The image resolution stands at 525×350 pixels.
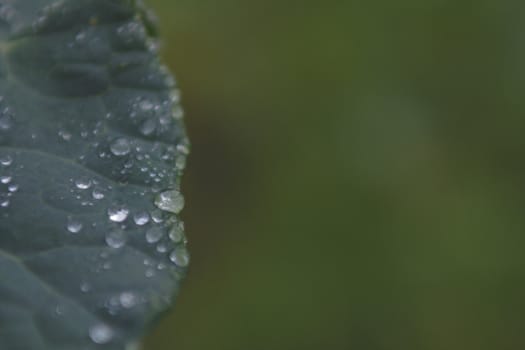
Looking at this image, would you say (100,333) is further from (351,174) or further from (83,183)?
(351,174)

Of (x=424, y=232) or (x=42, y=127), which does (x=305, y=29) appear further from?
(x=42, y=127)

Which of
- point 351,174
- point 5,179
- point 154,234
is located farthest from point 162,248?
point 351,174

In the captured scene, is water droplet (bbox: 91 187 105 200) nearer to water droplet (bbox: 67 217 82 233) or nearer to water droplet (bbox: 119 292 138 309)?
water droplet (bbox: 67 217 82 233)

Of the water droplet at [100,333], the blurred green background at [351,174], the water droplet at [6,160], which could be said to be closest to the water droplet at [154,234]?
the water droplet at [100,333]

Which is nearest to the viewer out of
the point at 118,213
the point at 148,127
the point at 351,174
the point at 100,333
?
the point at 100,333

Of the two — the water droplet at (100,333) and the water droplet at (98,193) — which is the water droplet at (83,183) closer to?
the water droplet at (98,193)

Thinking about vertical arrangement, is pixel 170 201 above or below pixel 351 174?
above

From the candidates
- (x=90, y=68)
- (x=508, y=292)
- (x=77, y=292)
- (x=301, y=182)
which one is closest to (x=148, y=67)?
(x=90, y=68)
